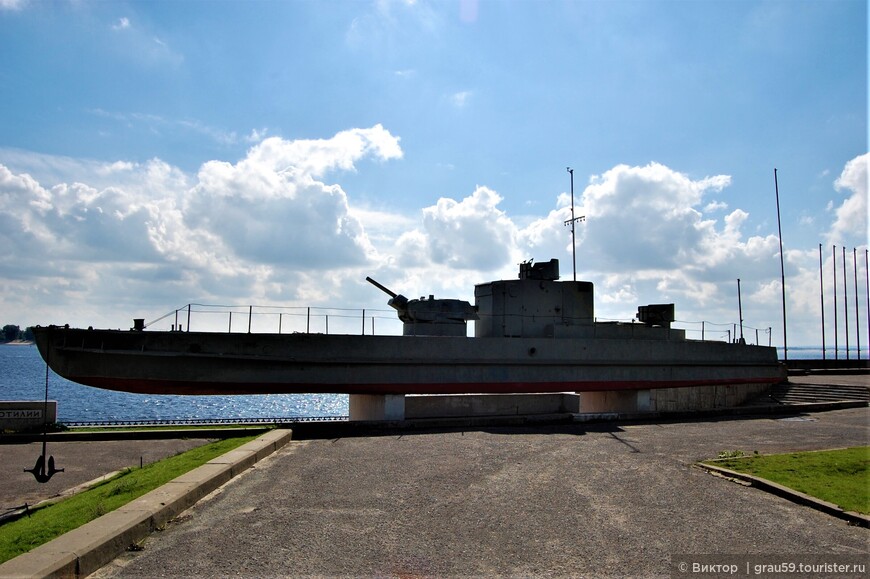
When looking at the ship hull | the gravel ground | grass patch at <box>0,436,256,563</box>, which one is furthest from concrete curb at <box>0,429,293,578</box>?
the ship hull

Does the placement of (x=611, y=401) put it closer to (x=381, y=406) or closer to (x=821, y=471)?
(x=381, y=406)

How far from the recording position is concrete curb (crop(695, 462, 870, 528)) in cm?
636

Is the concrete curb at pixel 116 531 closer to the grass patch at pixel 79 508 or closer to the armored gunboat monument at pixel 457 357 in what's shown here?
the grass patch at pixel 79 508

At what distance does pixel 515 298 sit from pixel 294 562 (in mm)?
15434

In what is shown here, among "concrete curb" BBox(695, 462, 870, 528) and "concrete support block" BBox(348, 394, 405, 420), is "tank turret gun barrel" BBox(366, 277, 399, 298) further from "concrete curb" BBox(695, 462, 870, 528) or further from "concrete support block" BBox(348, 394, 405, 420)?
"concrete curb" BBox(695, 462, 870, 528)

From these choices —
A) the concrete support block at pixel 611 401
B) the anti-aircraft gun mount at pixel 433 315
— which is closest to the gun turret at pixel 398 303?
the anti-aircraft gun mount at pixel 433 315

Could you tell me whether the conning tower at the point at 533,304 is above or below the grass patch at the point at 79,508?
above

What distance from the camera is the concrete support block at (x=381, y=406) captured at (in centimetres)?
1717

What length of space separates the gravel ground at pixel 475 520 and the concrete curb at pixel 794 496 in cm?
14

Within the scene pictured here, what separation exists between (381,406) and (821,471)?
1156cm

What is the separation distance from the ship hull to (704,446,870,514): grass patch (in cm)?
890

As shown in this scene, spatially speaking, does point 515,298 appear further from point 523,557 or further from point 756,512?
point 523,557

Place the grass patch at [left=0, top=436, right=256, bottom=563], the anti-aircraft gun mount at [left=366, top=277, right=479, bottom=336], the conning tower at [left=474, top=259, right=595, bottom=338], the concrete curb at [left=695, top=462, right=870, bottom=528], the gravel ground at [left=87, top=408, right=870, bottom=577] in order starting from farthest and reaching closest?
1. the conning tower at [left=474, top=259, right=595, bottom=338]
2. the anti-aircraft gun mount at [left=366, top=277, right=479, bottom=336]
3. the concrete curb at [left=695, top=462, right=870, bottom=528]
4. the grass patch at [left=0, top=436, right=256, bottom=563]
5. the gravel ground at [left=87, top=408, right=870, bottom=577]

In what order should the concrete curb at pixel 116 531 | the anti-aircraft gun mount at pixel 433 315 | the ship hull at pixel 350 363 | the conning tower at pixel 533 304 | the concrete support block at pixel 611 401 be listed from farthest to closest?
the concrete support block at pixel 611 401, the conning tower at pixel 533 304, the anti-aircraft gun mount at pixel 433 315, the ship hull at pixel 350 363, the concrete curb at pixel 116 531
